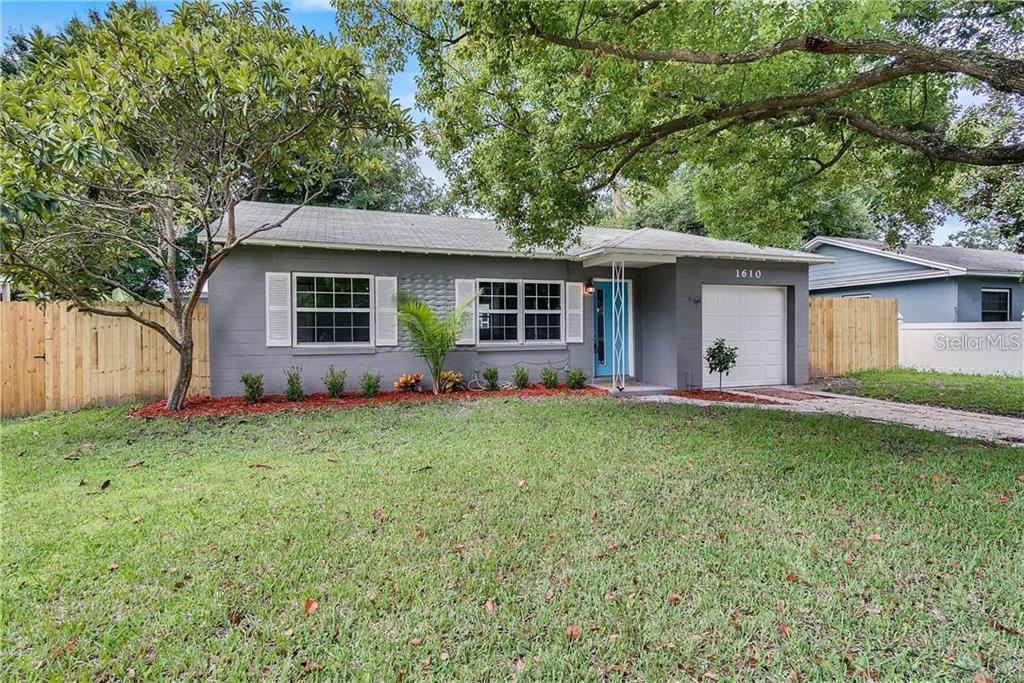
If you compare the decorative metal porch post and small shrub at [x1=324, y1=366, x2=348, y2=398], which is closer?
small shrub at [x1=324, y1=366, x2=348, y2=398]

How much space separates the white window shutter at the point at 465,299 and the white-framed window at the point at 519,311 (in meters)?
0.11

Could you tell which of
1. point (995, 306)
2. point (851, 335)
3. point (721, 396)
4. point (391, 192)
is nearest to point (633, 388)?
point (721, 396)

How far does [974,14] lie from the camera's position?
20.8 ft

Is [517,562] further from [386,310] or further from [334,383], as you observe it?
[386,310]

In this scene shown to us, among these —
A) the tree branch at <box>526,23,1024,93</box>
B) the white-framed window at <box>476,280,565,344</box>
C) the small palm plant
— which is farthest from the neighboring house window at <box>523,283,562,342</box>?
the tree branch at <box>526,23,1024,93</box>

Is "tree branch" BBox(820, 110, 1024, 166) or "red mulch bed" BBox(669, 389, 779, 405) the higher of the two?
"tree branch" BBox(820, 110, 1024, 166)

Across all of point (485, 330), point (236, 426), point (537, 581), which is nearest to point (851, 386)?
point (485, 330)

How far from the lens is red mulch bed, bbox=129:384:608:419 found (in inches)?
292

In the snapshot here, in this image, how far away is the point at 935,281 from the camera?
1415 centimetres

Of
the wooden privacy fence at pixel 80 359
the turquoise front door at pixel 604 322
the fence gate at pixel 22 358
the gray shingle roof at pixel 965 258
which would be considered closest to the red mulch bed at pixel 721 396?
the turquoise front door at pixel 604 322

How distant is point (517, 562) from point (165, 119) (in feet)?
18.9

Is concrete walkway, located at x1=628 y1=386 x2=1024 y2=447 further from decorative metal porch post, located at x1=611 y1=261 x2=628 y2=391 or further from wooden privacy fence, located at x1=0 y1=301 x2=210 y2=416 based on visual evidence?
wooden privacy fence, located at x1=0 y1=301 x2=210 y2=416

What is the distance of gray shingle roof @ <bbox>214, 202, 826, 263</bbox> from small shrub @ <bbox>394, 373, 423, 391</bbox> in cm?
235

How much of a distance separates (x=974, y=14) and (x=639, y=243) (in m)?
5.27
